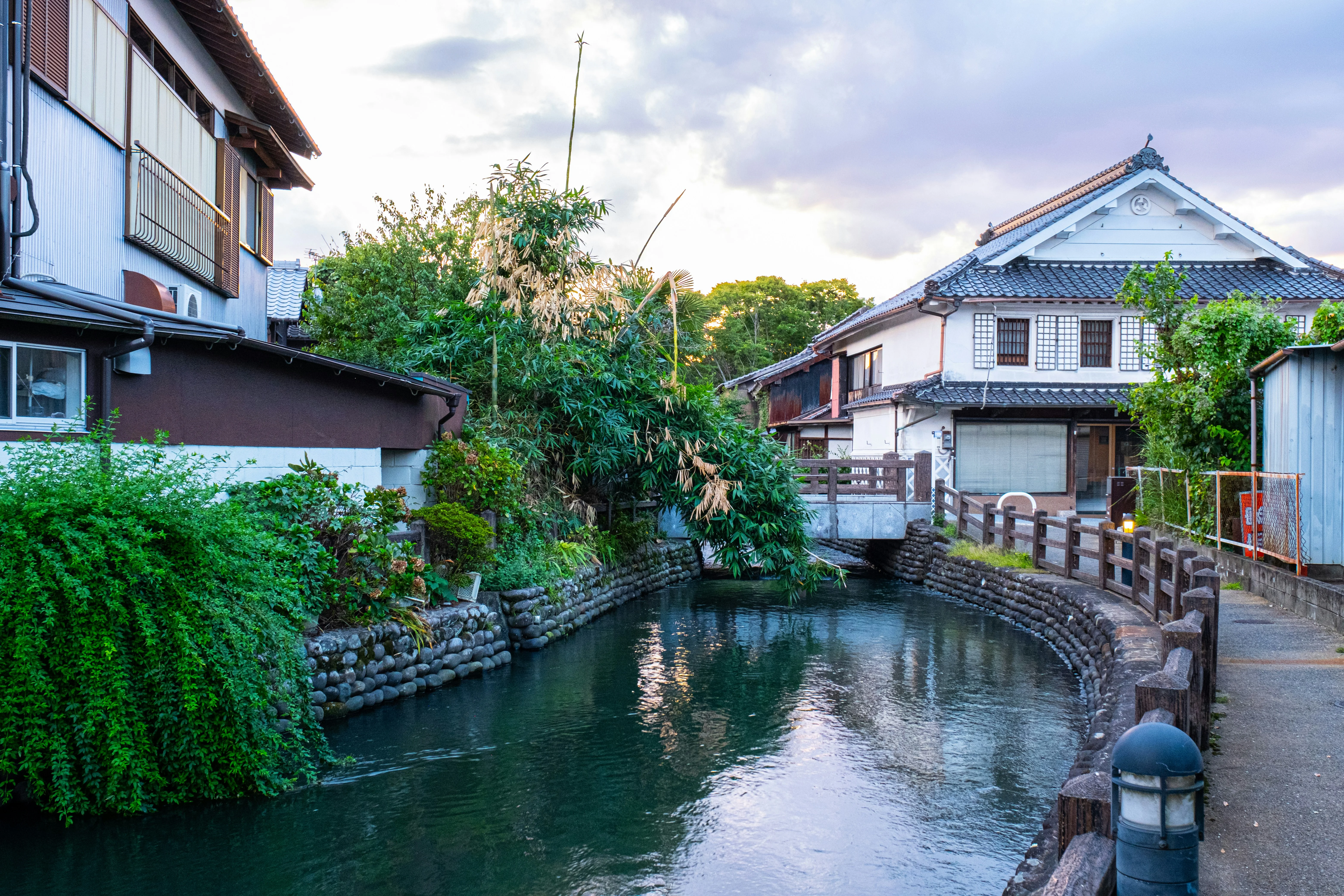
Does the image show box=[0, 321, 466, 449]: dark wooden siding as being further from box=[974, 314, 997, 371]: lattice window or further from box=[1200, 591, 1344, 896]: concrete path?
box=[974, 314, 997, 371]: lattice window

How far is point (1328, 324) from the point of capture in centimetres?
1362

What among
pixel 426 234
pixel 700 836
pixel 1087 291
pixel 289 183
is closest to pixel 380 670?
pixel 700 836

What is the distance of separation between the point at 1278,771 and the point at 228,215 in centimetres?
1586

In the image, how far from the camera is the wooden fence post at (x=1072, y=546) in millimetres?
15672

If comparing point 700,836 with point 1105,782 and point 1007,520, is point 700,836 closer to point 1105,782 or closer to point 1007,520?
point 1105,782

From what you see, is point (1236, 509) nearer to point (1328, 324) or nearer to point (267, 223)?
point (1328, 324)

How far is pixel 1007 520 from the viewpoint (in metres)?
18.8

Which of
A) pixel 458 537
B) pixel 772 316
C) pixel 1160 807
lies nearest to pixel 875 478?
pixel 458 537

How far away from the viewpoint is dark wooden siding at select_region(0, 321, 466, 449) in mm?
8867

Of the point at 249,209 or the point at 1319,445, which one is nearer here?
the point at 1319,445

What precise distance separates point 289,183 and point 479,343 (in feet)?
22.3

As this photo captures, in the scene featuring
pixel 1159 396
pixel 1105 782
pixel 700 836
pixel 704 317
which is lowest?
pixel 700 836

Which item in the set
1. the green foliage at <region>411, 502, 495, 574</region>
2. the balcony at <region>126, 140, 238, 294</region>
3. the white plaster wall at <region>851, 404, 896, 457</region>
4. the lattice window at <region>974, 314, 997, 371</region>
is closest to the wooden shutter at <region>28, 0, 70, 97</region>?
the balcony at <region>126, 140, 238, 294</region>

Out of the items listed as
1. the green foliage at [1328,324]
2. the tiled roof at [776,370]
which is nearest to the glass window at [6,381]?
the green foliage at [1328,324]
